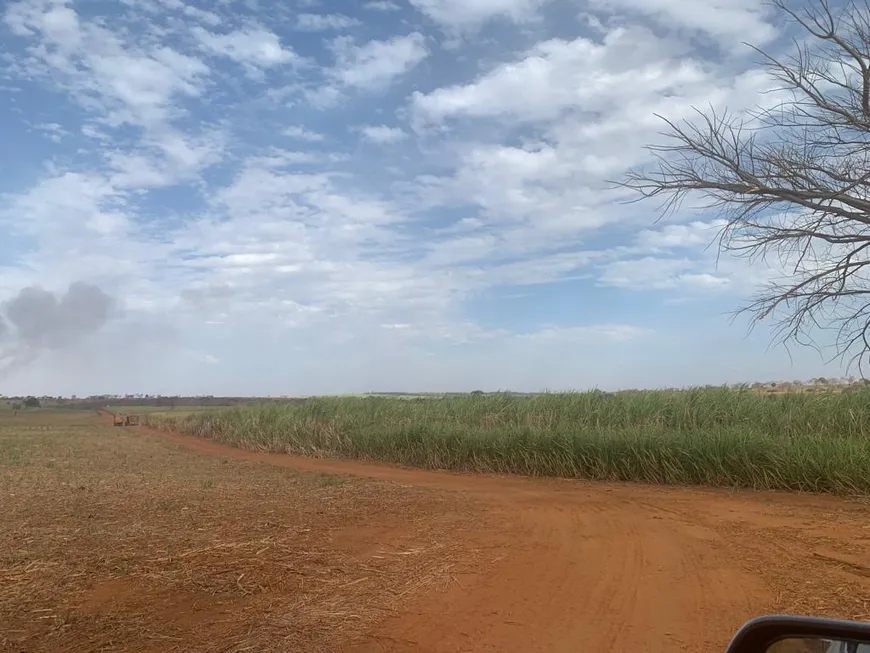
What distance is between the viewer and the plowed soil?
16.5 feet

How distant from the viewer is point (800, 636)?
64.8 inches

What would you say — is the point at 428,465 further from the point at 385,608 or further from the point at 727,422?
the point at 385,608

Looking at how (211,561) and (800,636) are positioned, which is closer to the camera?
(800,636)

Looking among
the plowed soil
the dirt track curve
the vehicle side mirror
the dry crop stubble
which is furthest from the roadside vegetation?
the vehicle side mirror

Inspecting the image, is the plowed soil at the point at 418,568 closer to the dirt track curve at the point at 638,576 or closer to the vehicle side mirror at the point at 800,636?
the dirt track curve at the point at 638,576

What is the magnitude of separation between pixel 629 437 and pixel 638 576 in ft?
25.6

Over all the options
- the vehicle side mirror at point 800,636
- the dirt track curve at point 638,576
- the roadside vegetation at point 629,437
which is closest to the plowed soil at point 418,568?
the dirt track curve at point 638,576

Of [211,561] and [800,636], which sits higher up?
[800,636]

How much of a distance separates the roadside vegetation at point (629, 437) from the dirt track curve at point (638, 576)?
125 centimetres

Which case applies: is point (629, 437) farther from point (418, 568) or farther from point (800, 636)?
point (800, 636)

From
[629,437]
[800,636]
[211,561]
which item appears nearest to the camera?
[800,636]

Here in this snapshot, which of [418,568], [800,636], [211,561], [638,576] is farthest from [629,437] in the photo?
[800,636]

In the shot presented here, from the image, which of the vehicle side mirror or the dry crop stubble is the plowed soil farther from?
the vehicle side mirror

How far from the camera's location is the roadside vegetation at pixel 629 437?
11977 millimetres
